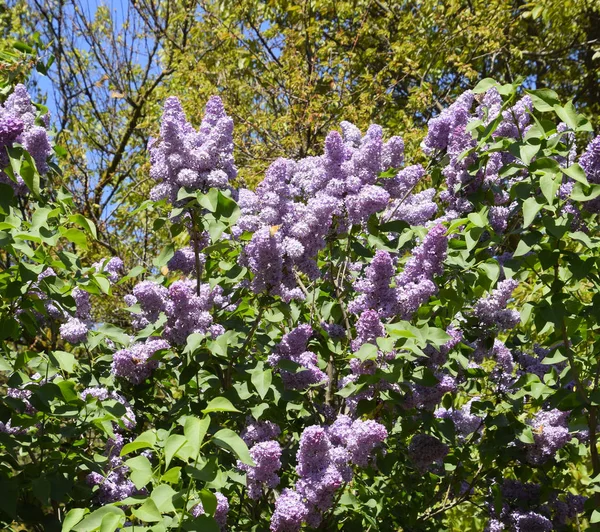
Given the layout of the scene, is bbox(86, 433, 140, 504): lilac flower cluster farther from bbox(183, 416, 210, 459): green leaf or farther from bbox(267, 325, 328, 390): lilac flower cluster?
bbox(183, 416, 210, 459): green leaf

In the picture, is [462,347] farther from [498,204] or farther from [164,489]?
[164,489]

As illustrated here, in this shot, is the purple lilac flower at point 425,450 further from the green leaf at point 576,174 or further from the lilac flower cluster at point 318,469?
the green leaf at point 576,174

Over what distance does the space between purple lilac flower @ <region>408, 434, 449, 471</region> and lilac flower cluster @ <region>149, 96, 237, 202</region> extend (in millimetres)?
1242

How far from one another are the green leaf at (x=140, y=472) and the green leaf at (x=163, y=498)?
38 mm

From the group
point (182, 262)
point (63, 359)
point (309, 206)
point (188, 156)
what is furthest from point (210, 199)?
point (63, 359)

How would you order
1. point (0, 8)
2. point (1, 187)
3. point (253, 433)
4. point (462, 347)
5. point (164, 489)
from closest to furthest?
point (164, 489) → point (1, 187) → point (253, 433) → point (462, 347) → point (0, 8)

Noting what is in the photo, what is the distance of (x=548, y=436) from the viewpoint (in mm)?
3066

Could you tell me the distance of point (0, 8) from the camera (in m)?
10.2

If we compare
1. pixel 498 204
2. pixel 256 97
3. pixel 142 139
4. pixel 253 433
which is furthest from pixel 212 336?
pixel 142 139

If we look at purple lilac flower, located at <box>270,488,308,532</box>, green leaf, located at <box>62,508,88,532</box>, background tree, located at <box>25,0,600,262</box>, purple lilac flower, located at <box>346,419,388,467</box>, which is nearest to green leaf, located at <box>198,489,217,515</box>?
green leaf, located at <box>62,508,88,532</box>

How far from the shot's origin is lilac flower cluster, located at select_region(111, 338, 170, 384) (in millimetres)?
2711

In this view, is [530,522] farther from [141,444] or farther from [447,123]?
[141,444]

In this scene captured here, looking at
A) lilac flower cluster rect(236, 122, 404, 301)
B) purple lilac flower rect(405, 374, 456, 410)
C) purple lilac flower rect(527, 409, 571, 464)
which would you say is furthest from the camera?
purple lilac flower rect(527, 409, 571, 464)

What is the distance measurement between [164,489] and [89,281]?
107 centimetres
